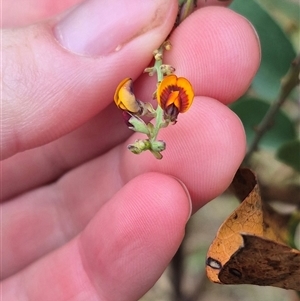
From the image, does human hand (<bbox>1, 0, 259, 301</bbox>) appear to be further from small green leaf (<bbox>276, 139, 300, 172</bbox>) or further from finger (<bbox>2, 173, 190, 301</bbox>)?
small green leaf (<bbox>276, 139, 300, 172</bbox>)

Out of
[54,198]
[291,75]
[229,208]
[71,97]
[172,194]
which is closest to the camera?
[172,194]

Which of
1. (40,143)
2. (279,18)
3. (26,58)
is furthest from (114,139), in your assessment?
(279,18)

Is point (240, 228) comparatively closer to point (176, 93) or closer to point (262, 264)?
point (262, 264)

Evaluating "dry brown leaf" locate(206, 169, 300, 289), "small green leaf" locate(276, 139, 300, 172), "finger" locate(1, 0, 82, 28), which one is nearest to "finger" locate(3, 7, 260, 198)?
"dry brown leaf" locate(206, 169, 300, 289)

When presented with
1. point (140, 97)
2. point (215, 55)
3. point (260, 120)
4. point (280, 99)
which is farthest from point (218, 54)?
point (260, 120)

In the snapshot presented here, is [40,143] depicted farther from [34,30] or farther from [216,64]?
[216,64]
